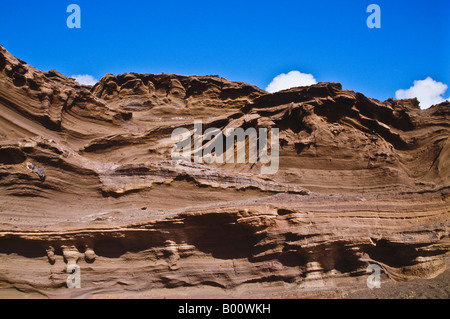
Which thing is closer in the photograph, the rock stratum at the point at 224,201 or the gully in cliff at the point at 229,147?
the rock stratum at the point at 224,201

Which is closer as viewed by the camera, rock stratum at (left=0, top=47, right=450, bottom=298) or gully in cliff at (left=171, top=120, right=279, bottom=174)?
rock stratum at (left=0, top=47, right=450, bottom=298)

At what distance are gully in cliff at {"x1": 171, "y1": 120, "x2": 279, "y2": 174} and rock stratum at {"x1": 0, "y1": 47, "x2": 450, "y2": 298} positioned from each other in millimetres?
434

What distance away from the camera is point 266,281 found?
10.9 meters

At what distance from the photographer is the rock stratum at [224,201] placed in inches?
428

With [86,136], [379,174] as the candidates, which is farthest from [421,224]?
[86,136]

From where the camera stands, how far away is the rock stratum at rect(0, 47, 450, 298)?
35.7ft

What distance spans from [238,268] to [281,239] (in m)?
1.72

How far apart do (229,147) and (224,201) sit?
3.98 meters

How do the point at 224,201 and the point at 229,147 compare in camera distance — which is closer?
the point at 224,201

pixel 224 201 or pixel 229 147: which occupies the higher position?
pixel 229 147

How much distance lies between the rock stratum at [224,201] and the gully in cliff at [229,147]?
1.42 feet

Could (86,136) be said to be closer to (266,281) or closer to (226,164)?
(226,164)

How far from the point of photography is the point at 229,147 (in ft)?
53.6

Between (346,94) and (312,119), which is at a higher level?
(346,94)
